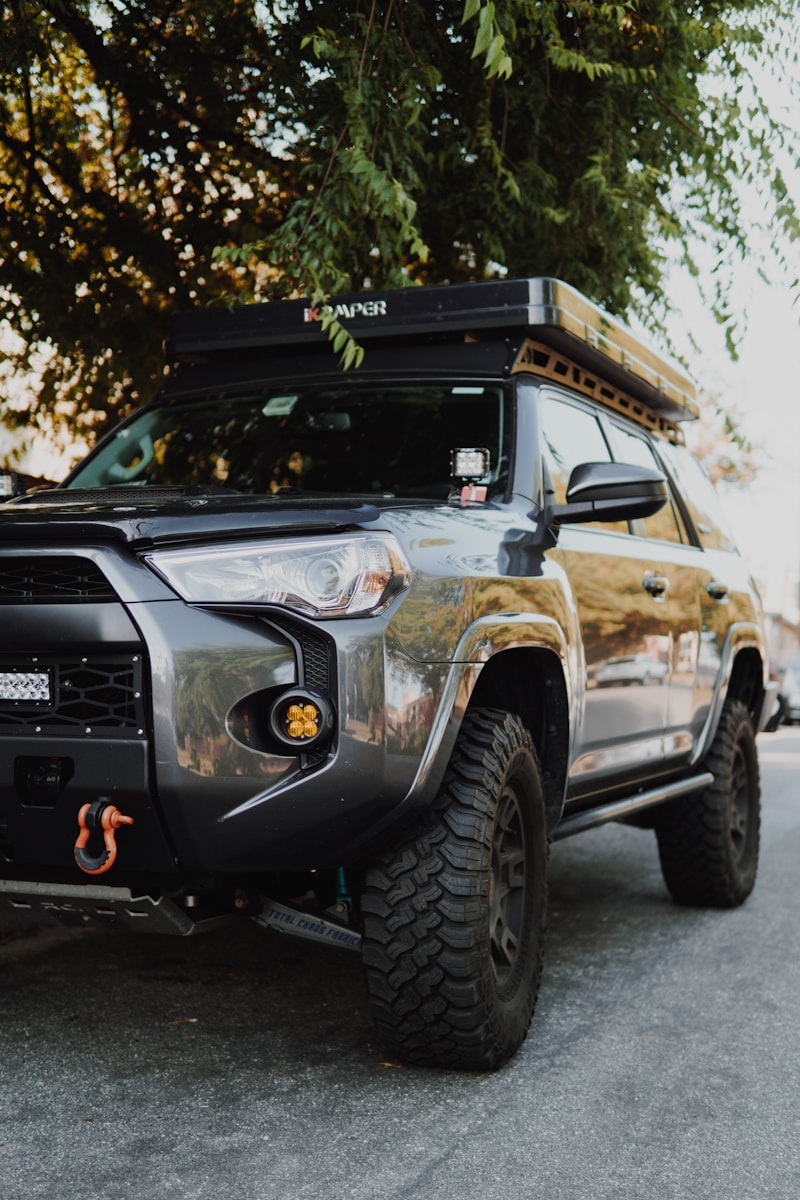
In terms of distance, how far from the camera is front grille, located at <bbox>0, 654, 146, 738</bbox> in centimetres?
289

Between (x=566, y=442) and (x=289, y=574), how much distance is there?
1.76 meters

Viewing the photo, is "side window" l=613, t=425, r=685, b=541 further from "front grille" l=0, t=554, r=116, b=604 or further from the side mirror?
"front grille" l=0, t=554, r=116, b=604

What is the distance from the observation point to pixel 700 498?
20.7ft

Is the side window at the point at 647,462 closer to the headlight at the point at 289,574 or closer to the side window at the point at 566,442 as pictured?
the side window at the point at 566,442

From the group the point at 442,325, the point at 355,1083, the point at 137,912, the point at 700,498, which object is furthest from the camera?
the point at 700,498

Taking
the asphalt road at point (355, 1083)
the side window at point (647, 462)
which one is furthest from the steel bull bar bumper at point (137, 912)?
the side window at point (647, 462)

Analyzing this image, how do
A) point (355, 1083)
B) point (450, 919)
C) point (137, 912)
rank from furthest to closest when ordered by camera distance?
point (355, 1083) → point (450, 919) → point (137, 912)

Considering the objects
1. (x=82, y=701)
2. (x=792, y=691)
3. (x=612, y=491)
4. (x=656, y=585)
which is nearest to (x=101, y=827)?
(x=82, y=701)

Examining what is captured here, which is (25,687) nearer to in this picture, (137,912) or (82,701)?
(82,701)

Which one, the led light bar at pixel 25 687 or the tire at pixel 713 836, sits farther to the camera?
the tire at pixel 713 836

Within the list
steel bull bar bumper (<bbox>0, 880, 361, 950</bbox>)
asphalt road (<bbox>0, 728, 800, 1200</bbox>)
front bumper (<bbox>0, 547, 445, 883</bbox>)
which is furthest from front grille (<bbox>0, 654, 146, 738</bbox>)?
asphalt road (<bbox>0, 728, 800, 1200</bbox>)

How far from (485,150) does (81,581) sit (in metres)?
4.35

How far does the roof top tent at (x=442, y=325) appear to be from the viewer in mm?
4301

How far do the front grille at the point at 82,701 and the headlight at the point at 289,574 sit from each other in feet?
0.69
